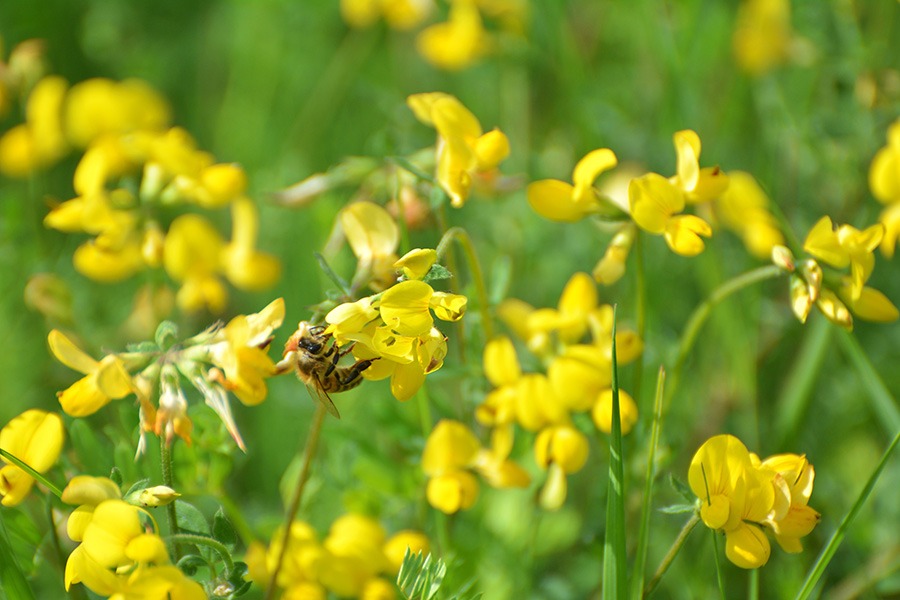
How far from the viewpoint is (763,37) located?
3.79m

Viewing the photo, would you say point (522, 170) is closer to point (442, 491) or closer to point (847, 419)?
point (847, 419)

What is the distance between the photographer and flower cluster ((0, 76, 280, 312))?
2256 millimetres

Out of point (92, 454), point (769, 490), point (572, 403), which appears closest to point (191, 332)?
point (92, 454)

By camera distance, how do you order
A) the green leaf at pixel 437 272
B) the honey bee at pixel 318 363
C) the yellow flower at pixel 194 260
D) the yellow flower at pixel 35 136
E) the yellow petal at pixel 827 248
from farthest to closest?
the yellow flower at pixel 35 136 < the yellow flower at pixel 194 260 < the yellow petal at pixel 827 248 < the honey bee at pixel 318 363 < the green leaf at pixel 437 272

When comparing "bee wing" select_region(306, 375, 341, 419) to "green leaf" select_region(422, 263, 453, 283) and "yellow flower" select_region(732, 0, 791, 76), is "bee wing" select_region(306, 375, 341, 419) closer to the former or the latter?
"green leaf" select_region(422, 263, 453, 283)

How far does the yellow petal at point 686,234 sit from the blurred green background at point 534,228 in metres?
0.37

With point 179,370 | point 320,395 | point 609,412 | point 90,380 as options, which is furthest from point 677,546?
point 90,380

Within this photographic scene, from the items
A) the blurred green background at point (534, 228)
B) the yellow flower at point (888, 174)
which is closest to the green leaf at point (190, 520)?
the blurred green background at point (534, 228)

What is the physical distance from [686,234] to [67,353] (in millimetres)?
1023

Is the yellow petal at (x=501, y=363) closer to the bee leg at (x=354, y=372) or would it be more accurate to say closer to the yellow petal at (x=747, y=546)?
the bee leg at (x=354, y=372)

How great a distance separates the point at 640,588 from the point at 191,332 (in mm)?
2031

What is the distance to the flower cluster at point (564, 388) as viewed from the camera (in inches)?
75.4

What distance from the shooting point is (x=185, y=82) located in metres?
4.51

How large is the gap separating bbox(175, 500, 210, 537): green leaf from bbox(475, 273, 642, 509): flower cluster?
57 centimetres
